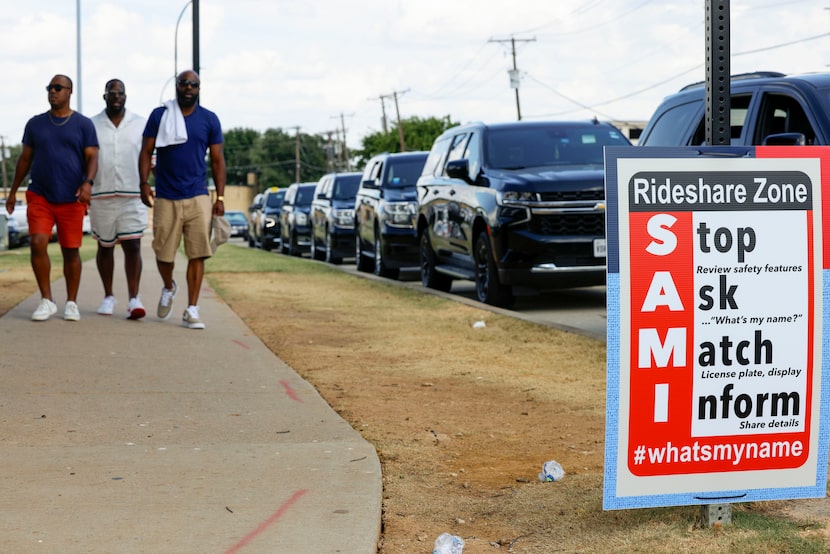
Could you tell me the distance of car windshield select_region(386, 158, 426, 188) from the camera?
61.8 ft

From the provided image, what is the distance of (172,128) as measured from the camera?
9.48 metres

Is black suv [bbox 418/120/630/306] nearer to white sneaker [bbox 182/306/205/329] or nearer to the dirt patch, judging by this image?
the dirt patch

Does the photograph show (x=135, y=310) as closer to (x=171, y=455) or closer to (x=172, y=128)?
(x=172, y=128)

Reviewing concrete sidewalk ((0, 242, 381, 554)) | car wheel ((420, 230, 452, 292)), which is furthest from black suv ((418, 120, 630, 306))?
concrete sidewalk ((0, 242, 381, 554))

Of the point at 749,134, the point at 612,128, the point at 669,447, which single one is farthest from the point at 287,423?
the point at 612,128

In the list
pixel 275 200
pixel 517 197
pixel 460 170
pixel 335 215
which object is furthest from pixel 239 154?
pixel 517 197

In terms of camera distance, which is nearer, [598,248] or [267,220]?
[598,248]

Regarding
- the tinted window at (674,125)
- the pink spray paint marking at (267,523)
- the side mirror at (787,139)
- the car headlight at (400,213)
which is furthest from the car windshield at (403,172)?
the pink spray paint marking at (267,523)

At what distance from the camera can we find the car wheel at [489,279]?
1267 cm

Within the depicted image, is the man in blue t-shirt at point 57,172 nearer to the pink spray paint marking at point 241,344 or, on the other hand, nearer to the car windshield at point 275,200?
the pink spray paint marking at point 241,344

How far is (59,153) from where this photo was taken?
9.62m

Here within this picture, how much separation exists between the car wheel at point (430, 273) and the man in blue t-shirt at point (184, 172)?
5821 millimetres

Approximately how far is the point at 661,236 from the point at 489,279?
8.92 m

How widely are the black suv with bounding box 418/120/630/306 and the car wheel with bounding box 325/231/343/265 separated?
9.91 metres
